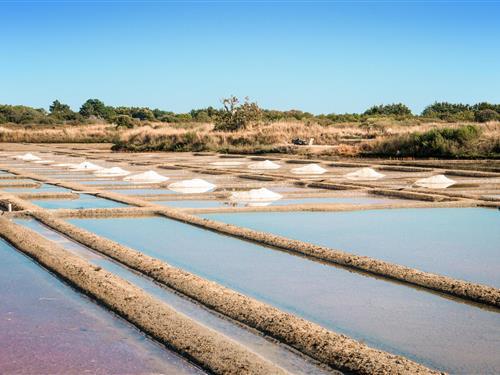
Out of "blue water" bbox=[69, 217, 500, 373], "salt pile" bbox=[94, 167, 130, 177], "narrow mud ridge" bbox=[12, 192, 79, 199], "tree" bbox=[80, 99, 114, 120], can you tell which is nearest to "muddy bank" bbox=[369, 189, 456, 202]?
"blue water" bbox=[69, 217, 500, 373]

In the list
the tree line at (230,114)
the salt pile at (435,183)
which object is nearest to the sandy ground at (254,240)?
the salt pile at (435,183)

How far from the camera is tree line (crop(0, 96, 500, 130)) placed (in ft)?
130

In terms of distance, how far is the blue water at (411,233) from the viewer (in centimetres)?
583

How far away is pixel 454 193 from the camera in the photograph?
11.4 m

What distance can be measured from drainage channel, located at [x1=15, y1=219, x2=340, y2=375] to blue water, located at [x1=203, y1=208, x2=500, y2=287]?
1976mm

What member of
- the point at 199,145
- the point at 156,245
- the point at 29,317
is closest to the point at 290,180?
the point at 156,245

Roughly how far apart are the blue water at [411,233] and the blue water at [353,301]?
2.40ft

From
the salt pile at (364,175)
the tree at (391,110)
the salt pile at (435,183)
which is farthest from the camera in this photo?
the tree at (391,110)

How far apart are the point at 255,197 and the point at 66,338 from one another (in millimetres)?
7467

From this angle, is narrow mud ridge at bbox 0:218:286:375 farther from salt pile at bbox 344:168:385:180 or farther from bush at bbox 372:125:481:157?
bush at bbox 372:125:481:157

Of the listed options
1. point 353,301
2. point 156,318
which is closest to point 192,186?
point 353,301

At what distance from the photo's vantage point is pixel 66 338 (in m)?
3.76

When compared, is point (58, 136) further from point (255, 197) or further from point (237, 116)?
point (255, 197)

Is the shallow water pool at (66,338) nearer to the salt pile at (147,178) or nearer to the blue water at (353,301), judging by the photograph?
the blue water at (353,301)
